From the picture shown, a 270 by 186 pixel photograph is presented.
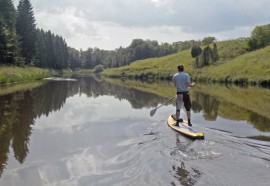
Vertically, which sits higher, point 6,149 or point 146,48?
point 146,48

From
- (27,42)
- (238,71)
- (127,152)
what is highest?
(27,42)

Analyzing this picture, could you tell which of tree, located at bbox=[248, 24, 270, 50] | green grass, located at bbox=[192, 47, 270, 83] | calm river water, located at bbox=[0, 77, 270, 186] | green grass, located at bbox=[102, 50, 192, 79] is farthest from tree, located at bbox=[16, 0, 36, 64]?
calm river water, located at bbox=[0, 77, 270, 186]

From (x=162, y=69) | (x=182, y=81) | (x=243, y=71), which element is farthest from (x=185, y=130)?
(x=162, y=69)

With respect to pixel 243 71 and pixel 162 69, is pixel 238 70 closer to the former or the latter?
pixel 243 71

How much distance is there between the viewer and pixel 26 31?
7538 centimetres

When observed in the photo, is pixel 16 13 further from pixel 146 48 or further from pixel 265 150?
pixel 146 48

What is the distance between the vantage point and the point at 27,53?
74812 mm

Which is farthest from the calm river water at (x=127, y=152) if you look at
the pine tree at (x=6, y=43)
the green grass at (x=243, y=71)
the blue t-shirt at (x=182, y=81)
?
the pine tree at (x=6, y=43)

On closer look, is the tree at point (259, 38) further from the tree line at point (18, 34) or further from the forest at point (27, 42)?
the tree line at point (18, 34)

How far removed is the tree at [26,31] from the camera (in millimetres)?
74562

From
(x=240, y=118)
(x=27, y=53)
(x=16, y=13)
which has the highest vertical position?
(x=16, y=13)

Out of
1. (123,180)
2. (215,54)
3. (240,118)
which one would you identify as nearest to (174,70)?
(215,54)

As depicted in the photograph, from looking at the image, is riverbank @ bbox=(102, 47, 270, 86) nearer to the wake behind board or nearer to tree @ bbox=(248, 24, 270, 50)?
tree @ bbox=(248, 24, 270, 50)

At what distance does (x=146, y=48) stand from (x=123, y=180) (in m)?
174
